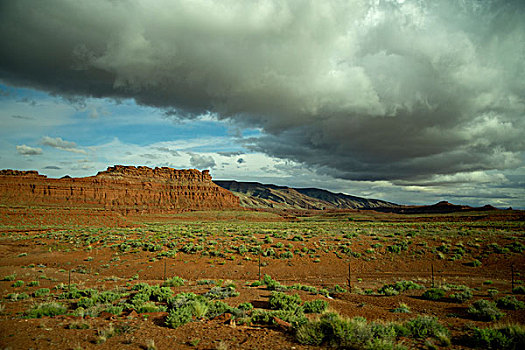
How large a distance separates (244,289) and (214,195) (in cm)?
13125

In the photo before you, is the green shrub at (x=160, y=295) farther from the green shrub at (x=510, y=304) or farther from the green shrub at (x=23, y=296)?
the green shrub at (x=510, y=304)

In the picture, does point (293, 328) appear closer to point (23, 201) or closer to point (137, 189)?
point (23, 201)

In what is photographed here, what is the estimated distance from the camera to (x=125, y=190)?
120750mm

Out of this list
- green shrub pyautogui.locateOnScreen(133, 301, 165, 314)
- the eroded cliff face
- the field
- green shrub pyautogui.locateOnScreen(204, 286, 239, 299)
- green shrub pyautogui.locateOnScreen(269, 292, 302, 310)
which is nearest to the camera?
the field

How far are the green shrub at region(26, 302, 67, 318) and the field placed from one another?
39mm

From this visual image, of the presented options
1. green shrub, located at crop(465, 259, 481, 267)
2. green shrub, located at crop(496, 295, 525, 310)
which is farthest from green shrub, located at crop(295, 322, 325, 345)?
green shrub, located at crop(465, 259, 481, 267)

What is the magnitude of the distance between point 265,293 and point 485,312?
913cm

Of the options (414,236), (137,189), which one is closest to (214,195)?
(137,189)

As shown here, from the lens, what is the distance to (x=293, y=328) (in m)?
7.78

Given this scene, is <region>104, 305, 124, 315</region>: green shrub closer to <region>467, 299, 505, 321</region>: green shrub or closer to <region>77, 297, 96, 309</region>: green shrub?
<region>77, 297, 96, 309</region>: green shrub

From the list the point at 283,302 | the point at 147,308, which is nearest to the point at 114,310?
the point at 147,308

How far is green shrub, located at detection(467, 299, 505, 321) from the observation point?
367 inches

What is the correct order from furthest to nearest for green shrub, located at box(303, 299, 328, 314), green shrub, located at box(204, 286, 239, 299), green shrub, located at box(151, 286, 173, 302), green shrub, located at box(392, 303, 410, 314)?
green shrub, located at box(204, 286, 239, 299) → green shrub, located at box(151, 286, 173, 302) → green shrub, located at box(392, 303, 410, 314) → green shrub, located at box(303, 299, 328, 314)

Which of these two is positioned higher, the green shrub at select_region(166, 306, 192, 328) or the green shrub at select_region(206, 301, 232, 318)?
the green shrub at select_region(166, 306, 192, 328)
